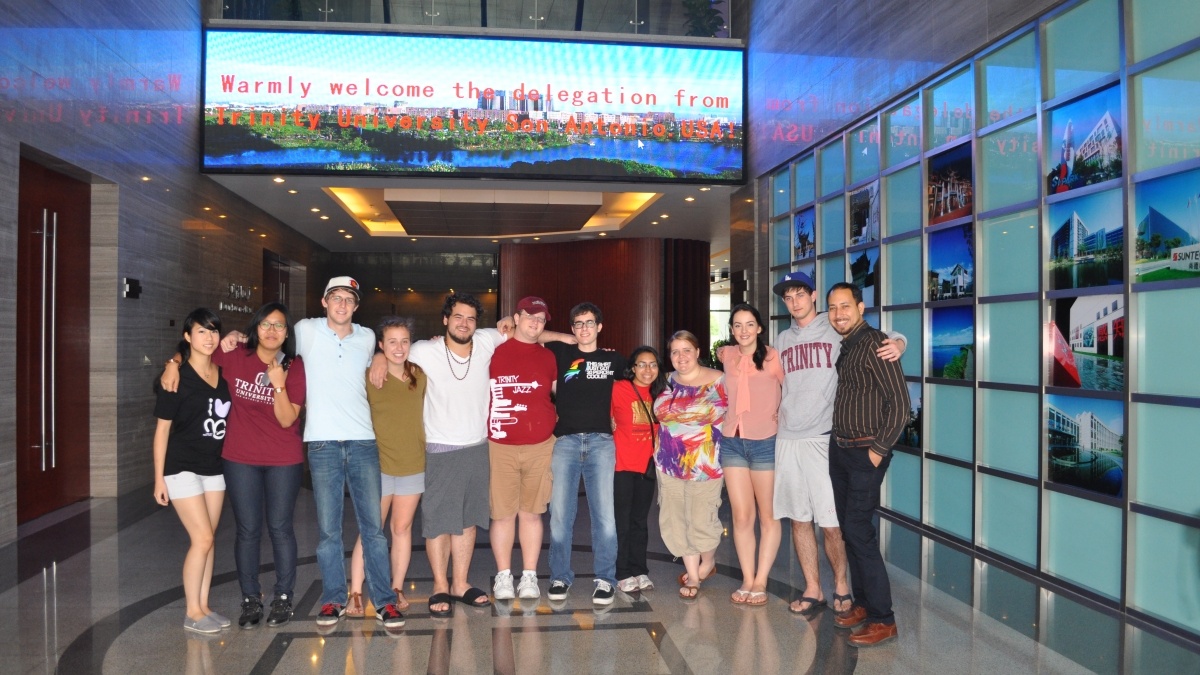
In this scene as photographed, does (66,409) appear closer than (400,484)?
No

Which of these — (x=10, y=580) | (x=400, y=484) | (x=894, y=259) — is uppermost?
(x=894, y=259)

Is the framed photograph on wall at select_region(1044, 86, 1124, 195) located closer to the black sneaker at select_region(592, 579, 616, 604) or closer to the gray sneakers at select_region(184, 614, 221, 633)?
the black sneaker at select_region(592, 579, 616, 604)

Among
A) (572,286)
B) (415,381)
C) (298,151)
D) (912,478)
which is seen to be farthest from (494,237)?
(415,381)

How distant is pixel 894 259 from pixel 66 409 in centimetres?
662

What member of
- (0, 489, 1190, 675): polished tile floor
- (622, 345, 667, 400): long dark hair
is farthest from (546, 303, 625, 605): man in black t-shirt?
(0, 489, 1190, 675): polished tile floor

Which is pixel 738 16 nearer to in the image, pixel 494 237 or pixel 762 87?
pixel 762 87

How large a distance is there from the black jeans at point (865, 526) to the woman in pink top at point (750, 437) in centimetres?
48

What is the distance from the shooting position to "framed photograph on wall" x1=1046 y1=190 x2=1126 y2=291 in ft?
13.5

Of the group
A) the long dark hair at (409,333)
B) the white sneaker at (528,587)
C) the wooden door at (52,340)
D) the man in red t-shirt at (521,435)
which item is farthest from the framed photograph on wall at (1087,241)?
the wooden door at (52,340)

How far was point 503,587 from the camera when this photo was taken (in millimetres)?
4270

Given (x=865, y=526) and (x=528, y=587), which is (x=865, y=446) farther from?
(x=528, y=587)

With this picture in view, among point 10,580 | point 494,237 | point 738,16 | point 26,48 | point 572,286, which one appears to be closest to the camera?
point 10,580

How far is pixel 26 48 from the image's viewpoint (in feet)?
19.7

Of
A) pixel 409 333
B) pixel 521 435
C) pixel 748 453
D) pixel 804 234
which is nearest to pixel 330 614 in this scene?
pixel 521 435
